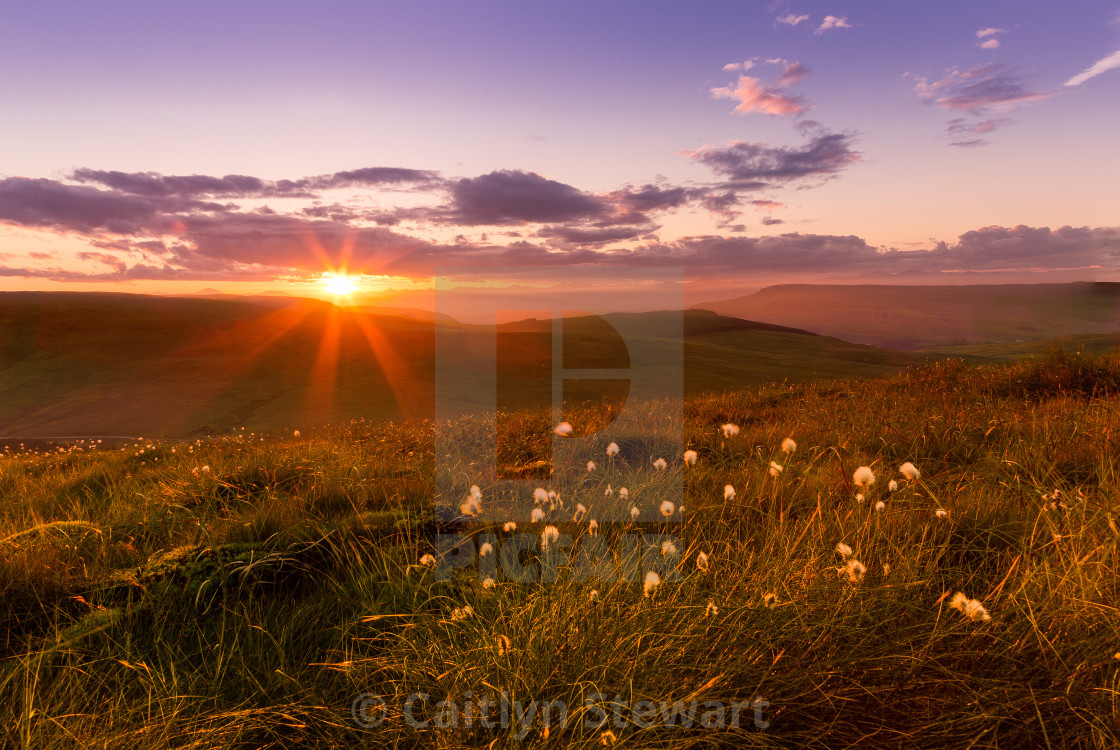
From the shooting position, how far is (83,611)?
3146mm

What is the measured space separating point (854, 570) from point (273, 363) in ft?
201

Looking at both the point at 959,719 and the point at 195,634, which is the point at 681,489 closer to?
the point at 959,719

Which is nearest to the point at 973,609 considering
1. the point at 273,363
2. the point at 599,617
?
the point at 599,617

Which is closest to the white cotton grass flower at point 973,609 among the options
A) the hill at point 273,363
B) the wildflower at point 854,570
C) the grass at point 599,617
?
the grass at point 599,617

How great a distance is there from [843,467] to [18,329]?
329ft

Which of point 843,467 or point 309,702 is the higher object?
point 843,467

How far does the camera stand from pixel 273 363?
55469 millimetres

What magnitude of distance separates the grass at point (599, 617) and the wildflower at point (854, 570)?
56 millimetres

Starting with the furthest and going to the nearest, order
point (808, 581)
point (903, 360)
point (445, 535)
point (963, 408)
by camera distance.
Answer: point (903, 360), point (963, 408), point (445, 535), point (808, 581)

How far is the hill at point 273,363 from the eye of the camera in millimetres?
38188

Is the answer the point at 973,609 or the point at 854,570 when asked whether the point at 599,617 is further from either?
the point at 973,609

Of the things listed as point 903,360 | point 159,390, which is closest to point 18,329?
point 159,390

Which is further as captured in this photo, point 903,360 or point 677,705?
point 903,360

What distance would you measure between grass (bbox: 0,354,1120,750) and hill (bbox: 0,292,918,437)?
23.4ft
